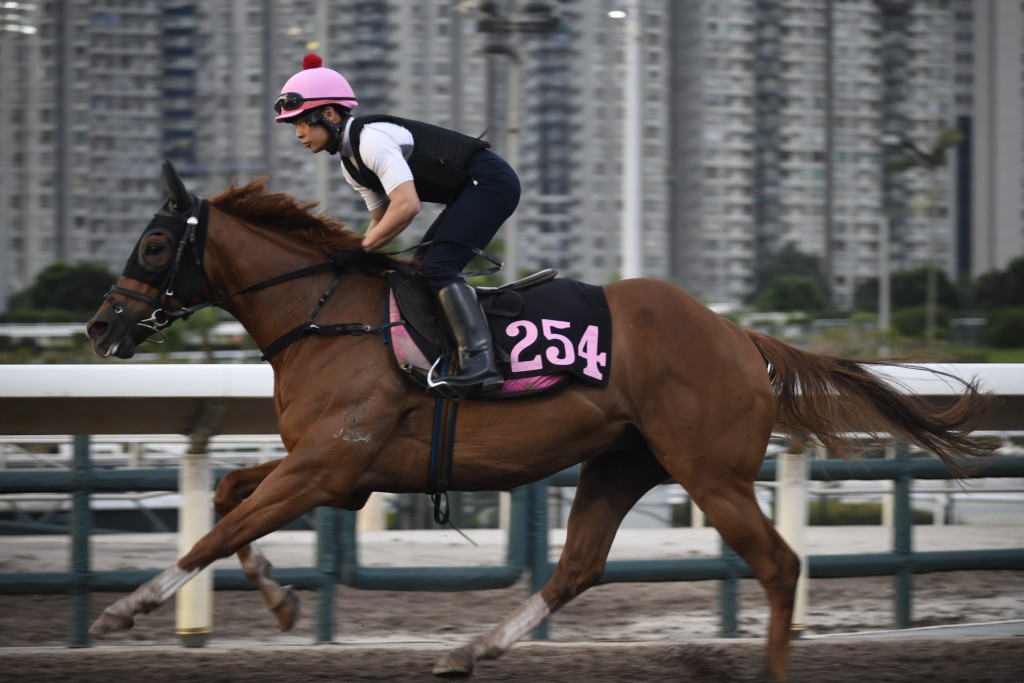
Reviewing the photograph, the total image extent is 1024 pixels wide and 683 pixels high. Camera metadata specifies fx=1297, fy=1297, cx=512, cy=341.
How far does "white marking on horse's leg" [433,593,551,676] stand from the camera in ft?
15.6

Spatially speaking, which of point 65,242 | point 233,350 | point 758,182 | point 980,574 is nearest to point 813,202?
point 758,182

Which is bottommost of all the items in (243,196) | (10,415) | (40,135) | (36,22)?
(10,415)

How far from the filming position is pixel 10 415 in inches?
213

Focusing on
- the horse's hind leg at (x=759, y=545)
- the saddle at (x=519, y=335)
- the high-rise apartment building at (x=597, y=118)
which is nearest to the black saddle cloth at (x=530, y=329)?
the saddle at (x=519, y=335)

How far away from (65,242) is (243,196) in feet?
227

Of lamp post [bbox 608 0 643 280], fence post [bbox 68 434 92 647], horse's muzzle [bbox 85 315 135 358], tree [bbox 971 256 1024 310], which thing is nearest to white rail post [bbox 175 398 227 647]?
fence post [bbox 68 434 92 647]

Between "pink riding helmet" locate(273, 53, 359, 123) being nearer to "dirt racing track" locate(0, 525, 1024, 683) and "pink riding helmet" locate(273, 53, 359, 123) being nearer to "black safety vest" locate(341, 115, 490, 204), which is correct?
"black safety vest" locate(341, 115, 490, 204)

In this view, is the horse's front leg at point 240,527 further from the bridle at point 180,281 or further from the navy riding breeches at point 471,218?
the navy riding breeches at point 471,218

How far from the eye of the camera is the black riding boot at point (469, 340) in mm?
4516

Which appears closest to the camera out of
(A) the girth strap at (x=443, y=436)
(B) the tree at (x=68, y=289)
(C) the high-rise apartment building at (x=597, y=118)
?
(A) the girth strap at (x=443, y=436)

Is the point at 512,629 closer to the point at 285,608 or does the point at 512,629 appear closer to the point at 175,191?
the point at 285,608

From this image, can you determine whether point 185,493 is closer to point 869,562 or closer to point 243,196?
point 243,196

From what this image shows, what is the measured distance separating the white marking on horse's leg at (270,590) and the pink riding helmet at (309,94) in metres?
1.63

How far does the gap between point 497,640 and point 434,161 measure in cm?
181
